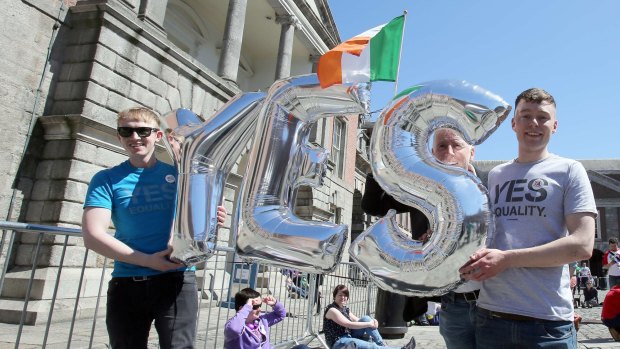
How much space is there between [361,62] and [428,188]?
0.46 meters

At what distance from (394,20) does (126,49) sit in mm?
6947

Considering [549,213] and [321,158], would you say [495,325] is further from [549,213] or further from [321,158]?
[321,158]

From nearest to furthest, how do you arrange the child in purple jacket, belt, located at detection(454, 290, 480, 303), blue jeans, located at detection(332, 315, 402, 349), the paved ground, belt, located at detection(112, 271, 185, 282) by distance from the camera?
belt, located at detection(454, 290, 480, 303)
belt, located at detection(112, 271, 185, 282)
the child in purple jacket
the paved ground
blue jeans, located at detection(332, 315, 402, 349)

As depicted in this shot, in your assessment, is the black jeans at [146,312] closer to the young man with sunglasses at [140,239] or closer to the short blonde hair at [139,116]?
the young man with sunglasses at [140,239]

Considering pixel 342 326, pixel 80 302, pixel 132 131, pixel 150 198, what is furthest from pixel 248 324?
pixel 80 302

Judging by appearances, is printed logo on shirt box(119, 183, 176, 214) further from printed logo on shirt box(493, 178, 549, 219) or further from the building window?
the building window

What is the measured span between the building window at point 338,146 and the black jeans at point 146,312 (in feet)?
52.2

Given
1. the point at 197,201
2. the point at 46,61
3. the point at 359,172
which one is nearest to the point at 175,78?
the point at 46,61

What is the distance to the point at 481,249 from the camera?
125 cm

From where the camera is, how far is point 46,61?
665 centimetres

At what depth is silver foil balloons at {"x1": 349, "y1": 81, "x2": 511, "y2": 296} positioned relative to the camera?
121 centimetres

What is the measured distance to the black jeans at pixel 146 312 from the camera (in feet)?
6.07

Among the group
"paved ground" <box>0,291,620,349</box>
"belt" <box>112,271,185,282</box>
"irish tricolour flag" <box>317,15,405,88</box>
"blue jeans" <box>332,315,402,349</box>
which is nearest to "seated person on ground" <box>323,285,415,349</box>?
"blue jeans" <box>332,315,402,349</box>

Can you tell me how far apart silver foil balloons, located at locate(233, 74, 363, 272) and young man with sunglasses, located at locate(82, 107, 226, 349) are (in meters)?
0.68
